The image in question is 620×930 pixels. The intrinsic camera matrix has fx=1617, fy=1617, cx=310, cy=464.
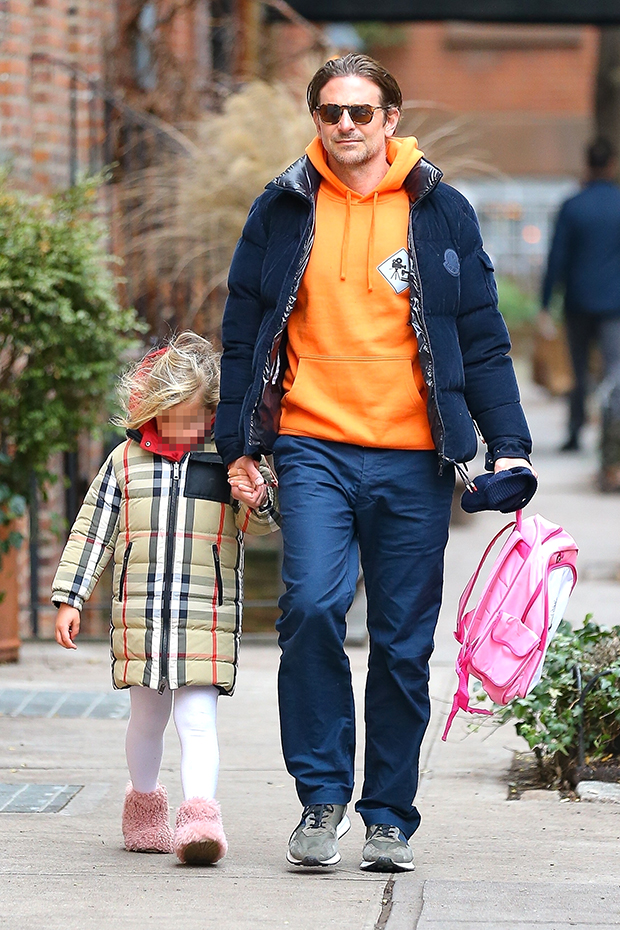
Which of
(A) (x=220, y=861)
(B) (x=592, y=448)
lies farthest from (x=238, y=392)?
(B) (x=592, y=448)

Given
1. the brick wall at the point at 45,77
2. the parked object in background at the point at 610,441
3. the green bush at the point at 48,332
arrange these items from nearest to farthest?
the green bush at the point at 48,332, the brick wall at the point at 45,77, the parked object in background at the point at 610,441

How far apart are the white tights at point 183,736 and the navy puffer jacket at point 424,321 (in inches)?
23.2

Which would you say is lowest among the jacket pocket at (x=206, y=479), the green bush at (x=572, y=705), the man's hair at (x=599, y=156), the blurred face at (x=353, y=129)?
the green bush at (x=572, y=705)

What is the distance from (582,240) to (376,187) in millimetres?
8322

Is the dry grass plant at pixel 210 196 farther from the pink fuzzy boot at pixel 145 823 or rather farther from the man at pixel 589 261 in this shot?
the pink fuzzy boot at pixel 145 823

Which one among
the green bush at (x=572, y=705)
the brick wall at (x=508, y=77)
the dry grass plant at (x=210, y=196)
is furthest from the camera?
the brick wall at (x=508, y=77)

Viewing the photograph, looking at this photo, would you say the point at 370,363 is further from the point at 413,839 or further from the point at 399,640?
the point at 413,839

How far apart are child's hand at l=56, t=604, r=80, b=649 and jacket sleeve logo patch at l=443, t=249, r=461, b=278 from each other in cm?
120

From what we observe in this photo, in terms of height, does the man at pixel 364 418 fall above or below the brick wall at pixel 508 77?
below

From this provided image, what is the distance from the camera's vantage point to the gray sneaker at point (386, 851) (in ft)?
12.2

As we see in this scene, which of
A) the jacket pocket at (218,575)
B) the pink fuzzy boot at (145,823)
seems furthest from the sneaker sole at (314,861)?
the jacket pocket at (218,575)

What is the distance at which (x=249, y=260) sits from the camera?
3.87 metres

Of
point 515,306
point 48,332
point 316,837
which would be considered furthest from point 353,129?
point 515,306

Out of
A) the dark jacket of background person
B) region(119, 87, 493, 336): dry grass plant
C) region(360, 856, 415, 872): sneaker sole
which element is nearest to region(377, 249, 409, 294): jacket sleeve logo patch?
region(360, 856, 415, 872): sneaker sole
